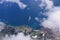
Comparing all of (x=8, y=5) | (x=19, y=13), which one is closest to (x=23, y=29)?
(x=19, y=13)

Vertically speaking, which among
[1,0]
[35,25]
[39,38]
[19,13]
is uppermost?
[1,0]

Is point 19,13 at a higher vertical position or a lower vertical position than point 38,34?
higher

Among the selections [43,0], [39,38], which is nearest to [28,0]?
[43,0]

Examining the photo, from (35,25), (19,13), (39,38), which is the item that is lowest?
(39,38)

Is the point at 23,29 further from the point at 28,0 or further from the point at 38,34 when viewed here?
the point at 28,0

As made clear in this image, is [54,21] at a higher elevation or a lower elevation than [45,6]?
lower

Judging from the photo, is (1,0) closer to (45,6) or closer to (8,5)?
(8,5)

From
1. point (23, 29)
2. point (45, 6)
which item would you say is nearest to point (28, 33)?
point (23, 29)
